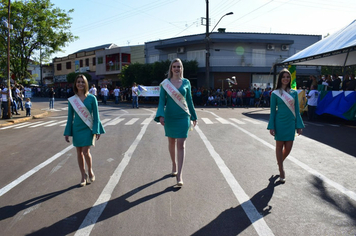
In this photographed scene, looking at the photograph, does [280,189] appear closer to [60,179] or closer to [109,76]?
[60,179]

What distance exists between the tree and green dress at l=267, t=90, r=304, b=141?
82.2 ft

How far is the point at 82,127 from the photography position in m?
4.78

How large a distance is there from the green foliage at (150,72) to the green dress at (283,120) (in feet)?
94.7

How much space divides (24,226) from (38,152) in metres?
4.42

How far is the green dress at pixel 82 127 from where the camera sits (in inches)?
187

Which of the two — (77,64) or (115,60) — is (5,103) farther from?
(77,64)

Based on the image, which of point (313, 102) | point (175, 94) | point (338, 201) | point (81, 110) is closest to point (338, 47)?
point (313, 102)

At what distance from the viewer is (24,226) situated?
3.48 metres

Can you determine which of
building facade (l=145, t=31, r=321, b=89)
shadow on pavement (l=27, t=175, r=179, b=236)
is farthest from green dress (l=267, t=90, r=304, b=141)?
building facade (l=145, t=31, r=321, b=89)

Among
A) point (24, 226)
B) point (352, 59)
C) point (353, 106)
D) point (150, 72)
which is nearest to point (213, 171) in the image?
point (24, 226)

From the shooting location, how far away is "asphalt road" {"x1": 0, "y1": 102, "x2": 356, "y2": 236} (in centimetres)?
345

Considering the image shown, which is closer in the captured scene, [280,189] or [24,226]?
[24,226]

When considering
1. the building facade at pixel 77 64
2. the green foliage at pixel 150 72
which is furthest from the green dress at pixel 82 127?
the building facade at pixel 77 64

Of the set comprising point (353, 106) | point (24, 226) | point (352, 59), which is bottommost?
point (24, 226)
